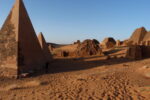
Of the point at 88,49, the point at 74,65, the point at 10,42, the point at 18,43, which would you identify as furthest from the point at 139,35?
the point at 10,42

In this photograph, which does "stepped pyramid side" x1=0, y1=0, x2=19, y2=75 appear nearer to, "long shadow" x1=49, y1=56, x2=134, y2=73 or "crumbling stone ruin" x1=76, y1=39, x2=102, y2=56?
"long shadow" x1=49, y1=56, x2=134, y2=73

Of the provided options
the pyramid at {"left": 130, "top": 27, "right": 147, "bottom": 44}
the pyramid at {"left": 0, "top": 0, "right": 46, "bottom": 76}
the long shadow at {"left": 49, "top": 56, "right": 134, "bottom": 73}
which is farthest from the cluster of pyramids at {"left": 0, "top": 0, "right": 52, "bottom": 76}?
the pyramid at {"left": 130, "top": 27, "right": 147, "bottom": 44}

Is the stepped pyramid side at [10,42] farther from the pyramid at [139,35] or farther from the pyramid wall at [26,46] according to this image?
the pyramid at [139,35]

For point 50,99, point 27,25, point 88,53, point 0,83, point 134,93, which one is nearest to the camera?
point 50,99

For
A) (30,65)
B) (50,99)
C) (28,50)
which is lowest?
(50,99)

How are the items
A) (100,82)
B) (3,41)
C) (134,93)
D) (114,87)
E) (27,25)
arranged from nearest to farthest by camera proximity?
(134,93) < (114,87) < (100,82) < (3,41) < (27,25)

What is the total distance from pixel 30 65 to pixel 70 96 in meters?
4.11

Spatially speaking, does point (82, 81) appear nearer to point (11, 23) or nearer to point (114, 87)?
point (114, 87)

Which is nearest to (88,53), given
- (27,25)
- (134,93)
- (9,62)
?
(27,25)

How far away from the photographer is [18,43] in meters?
7.34

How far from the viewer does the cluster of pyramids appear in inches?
284

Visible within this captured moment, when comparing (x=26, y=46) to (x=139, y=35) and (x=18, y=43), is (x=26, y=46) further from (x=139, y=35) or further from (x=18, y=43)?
(x=139, y=35)

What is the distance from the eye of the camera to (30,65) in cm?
780

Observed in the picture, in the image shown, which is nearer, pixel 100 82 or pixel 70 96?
pixel 70 96
